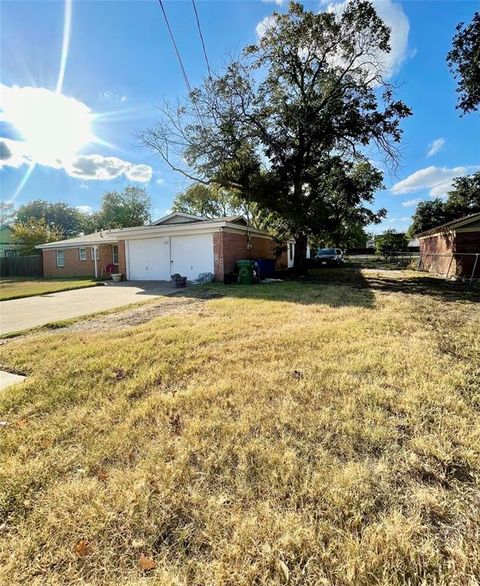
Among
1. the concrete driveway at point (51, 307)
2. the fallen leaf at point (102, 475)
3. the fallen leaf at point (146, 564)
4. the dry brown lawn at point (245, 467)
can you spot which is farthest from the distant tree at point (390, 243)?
the fallen leaf at point (146, 564)

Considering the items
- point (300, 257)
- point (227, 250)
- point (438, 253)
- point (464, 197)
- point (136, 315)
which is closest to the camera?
point (136, 315)

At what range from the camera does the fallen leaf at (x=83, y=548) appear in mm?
1534

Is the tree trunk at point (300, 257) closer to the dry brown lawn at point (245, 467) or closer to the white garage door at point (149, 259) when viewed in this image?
the white garage door at point (149, 259)

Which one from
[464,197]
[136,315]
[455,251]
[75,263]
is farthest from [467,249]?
[75,263]

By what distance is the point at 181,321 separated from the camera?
6.52 m

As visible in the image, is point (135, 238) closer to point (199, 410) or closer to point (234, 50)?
→ point (234, 50)

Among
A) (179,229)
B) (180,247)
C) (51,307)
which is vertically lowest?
(51,307)

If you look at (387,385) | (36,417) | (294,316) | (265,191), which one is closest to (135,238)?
(265,191)

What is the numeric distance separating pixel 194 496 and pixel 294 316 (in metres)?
5.13

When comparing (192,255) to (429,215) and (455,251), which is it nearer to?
(455,251)

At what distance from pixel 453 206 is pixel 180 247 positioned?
28776mm

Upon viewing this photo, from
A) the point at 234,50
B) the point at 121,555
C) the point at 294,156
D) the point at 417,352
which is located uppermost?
the point at 234,50

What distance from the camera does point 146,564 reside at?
1.47 metres

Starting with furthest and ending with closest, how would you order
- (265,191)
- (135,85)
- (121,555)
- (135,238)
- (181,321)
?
(135,238)
(265,191)
(135,85)
(181,321)
(121,555)
